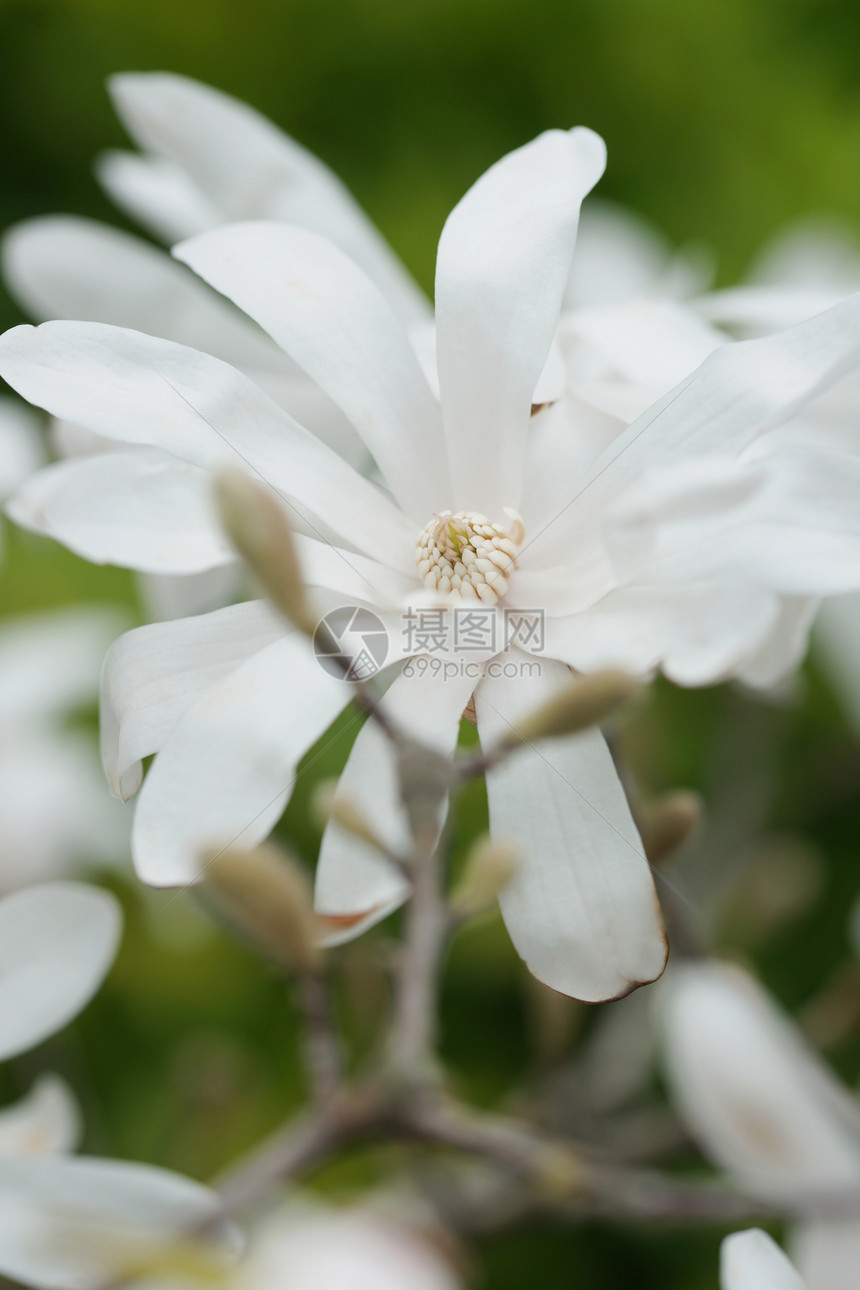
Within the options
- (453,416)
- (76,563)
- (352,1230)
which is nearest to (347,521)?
(453,416)

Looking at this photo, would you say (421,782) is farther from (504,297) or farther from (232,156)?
(232,156)

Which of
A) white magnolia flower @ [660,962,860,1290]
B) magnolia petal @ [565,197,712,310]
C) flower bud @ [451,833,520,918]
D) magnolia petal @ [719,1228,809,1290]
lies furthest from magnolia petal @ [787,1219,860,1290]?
magnolia petal @ [565,197,712,310]

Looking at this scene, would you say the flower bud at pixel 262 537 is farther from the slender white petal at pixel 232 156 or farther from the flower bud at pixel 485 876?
the slender white petal at pixel 232 156

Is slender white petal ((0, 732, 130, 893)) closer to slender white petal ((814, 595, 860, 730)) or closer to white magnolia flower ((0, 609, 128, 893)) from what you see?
white magnolia flower ((0, 609, 128, 893))

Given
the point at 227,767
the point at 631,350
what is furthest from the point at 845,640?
the point at 227,767

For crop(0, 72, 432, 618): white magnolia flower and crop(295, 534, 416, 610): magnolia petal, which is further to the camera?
crop(0, 72, 432, 618): white magnolia flower

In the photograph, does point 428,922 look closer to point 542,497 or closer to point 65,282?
point 542,497
